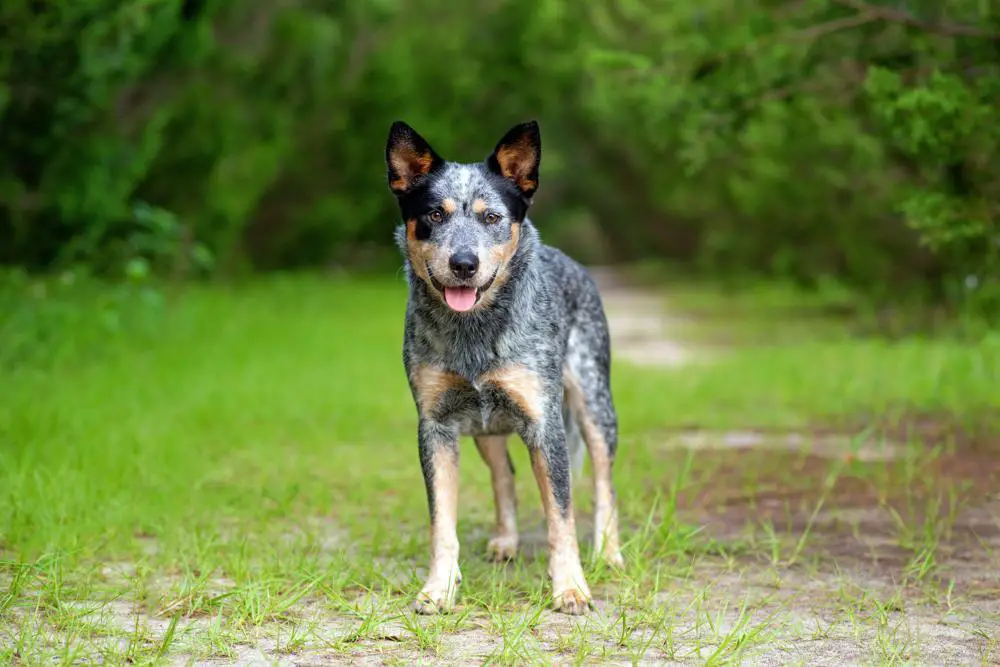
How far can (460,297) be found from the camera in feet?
15.5

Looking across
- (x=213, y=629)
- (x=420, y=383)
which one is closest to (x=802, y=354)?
(x=420, y=383)

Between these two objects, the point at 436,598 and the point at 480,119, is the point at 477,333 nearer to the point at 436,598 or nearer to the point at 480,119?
the point at 436,598

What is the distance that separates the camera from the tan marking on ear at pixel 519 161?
5.01m

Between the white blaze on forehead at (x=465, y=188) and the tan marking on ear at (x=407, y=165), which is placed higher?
the tan marking on ear at (x=407, y=165)

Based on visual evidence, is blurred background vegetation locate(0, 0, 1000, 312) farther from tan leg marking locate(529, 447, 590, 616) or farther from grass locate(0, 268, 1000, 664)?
tan leg marking locate(529, 447, 590, 616)

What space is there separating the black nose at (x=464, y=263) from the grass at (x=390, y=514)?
3.86 feet

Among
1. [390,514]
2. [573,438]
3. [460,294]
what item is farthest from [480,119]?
[460,294]

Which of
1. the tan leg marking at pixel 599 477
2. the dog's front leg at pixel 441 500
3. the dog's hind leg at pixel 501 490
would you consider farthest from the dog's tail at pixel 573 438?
the dog's front leg at pixel 441 500

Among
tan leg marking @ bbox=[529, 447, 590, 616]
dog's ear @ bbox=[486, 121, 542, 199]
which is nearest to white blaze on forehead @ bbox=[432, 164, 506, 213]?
dog's ear @ bbox=[486, 121, 542, 199]

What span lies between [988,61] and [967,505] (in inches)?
117

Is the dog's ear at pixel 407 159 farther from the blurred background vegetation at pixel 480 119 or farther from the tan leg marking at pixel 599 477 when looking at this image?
the blurred background vegetation at pixel 480 119

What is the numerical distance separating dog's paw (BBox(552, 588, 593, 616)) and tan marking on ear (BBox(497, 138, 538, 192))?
1618mm

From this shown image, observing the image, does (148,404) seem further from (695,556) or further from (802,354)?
(802,354)

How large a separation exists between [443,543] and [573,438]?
1206 mm
